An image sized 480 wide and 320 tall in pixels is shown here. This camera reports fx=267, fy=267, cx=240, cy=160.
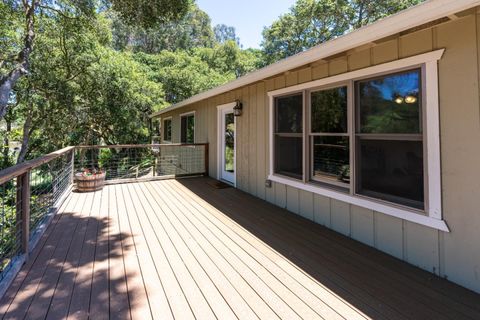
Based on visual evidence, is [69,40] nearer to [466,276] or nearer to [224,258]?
[224,258]

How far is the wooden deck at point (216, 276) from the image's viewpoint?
1843 mm

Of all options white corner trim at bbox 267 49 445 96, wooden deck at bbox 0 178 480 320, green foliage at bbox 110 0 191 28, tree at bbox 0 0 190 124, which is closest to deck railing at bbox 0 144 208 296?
wooden deck at bbox 0 178 480 320

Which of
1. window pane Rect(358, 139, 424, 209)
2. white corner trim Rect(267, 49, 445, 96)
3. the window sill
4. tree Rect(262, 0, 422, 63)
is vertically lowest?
the window sill

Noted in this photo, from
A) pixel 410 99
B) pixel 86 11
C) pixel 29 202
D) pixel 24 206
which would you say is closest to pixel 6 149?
pixel 86 11

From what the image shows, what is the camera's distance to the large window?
249 centimetres

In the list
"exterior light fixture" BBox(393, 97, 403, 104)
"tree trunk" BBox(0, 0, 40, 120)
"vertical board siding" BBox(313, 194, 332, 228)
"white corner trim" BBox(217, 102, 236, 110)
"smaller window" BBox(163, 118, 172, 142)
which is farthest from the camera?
"smaller window" BBox(163, 118, 172, 142)

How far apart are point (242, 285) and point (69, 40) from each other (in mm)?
9085

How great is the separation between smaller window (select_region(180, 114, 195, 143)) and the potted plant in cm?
333

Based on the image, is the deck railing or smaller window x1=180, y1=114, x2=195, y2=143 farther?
smaller window x1=180, y1=114, x2=195, y2=143

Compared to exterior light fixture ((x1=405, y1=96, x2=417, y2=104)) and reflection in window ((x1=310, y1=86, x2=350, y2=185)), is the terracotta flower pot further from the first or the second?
exterior light fixture ((x1=405, y1=96, x2=417, y2=104))

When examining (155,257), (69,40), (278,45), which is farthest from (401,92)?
(278,45)

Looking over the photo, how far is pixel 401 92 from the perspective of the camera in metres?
2.54

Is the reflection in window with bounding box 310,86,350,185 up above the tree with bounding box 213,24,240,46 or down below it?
below

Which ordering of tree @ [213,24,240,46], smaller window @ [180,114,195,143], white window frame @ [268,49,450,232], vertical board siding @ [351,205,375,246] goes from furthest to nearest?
1. tree @ [213,24,240,46]
2. smaller window @ [180,114,195,143]
3. vertical board siding @ [351,205,375,246]
4. white window frame @ [268,49,450,232]
